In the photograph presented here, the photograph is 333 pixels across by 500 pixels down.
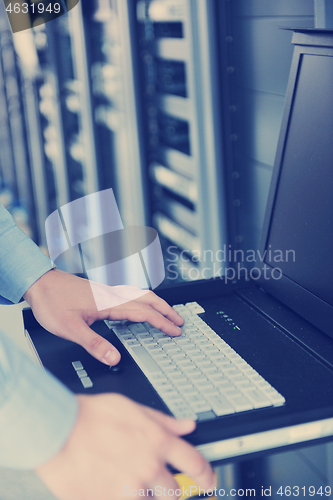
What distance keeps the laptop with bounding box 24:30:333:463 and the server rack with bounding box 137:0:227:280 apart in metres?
0.65

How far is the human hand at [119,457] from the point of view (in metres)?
0.56

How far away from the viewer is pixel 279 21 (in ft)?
4.58

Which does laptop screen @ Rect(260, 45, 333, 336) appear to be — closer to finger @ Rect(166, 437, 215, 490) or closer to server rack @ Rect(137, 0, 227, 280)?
finger @ Rect(166, 437, 215, 490)

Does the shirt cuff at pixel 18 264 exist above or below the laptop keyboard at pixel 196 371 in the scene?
above

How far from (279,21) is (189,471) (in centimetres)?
121

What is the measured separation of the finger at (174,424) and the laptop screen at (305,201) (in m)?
0.38

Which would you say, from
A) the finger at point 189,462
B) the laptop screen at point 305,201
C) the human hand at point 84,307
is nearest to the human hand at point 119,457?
the finger at point 189,462

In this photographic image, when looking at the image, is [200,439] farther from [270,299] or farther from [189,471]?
[270,299]

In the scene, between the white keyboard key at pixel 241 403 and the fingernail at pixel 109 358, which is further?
the fingernail at pixel 109 358

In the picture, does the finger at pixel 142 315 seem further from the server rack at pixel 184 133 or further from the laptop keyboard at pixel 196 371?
the server rack at pixel 184 133

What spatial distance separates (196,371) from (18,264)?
19.3 inches

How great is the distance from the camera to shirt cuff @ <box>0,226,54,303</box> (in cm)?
107

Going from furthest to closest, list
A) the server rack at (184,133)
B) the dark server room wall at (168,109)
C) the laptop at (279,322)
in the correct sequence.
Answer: the server rack at (184,133)
the dark server room wall at (168,109)
the laptop at (279,322)

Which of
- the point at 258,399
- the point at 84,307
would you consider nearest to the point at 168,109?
the point at 84,307
